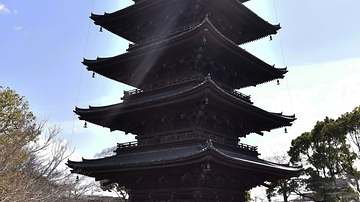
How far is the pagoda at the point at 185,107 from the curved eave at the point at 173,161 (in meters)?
0.06

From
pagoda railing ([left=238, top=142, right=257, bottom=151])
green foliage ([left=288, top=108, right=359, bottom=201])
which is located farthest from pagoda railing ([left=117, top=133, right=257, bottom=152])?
green foliage ([left=288, top=108, right=359, bottom=201])

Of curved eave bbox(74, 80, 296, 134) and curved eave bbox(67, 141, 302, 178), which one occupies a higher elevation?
curved eave bbox(74, 80, 296, 134)

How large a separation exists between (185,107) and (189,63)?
2965mm

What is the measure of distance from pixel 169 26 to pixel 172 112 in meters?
6.59

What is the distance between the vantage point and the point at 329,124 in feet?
119

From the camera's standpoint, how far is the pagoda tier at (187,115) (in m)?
16.9

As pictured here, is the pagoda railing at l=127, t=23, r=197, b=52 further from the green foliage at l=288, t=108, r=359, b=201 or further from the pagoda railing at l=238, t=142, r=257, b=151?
the green foliage at l=288, t=108, r=359, b=201

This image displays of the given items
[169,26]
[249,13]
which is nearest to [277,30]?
[249,13]

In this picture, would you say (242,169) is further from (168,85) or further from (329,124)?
(329,124)

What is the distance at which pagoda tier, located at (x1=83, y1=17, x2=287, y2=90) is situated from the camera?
713 inches

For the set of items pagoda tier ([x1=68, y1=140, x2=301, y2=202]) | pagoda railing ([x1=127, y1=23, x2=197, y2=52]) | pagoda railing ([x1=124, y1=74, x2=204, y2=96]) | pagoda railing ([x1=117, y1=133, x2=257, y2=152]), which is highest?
pagoda railing ([x1=127, y1=23, x2=197, y2=52])

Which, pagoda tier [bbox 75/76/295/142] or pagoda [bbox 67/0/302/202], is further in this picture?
pagoda tier [bbox 75/76/295/142]

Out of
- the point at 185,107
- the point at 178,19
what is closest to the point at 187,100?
the point at 185,107

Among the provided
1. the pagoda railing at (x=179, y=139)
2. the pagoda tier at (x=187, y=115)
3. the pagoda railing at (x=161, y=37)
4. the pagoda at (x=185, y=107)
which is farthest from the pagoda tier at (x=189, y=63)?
the pagoda railing at (x=179, y=139)
